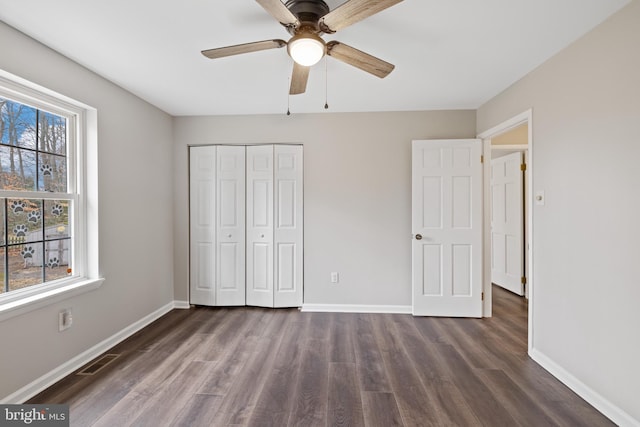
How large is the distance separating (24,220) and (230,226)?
6.05ft

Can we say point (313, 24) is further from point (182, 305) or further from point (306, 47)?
point (182, 305)

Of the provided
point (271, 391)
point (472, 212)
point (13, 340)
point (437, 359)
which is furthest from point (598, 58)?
point (13, 340)

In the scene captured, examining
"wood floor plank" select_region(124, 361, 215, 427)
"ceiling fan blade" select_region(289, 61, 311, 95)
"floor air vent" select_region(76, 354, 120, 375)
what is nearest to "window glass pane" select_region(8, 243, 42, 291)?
"floor air vent" select_region(76, 354, 120, 375)

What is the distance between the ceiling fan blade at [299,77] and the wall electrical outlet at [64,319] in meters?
2.42

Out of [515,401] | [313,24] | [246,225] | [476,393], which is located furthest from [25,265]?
[515,401]

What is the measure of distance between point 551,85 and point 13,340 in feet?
13.6

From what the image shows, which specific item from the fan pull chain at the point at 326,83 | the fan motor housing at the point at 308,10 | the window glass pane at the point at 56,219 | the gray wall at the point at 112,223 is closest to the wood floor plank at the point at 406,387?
the fan pull chain at the point at 326,83

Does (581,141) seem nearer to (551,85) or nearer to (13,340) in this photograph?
(551,85)

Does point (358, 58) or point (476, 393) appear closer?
point (358, 58)

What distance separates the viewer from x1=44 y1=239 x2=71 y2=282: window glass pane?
84.8 inches

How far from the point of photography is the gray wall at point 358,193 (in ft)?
11.2

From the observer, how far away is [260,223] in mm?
3535

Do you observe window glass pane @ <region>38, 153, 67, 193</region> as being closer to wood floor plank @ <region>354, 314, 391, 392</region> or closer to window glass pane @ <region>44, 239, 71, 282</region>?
window glass pane @ <region>44, 239, 71, 282</region>

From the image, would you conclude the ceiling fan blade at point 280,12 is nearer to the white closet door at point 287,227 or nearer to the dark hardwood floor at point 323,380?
the white closet door at point 287,227
